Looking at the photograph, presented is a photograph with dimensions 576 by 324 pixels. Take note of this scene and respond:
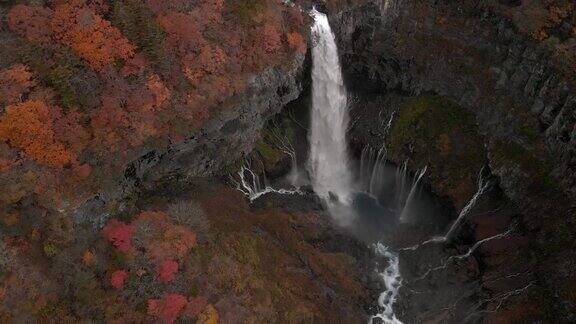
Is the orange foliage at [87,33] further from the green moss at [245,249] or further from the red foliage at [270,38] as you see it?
the green moss at [245,249]

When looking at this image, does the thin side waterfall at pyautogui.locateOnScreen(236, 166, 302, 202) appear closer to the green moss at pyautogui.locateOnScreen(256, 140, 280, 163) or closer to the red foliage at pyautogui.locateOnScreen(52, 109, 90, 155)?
the green moss at pyautogui.locateOnScreen(256, 140, 280, 163)

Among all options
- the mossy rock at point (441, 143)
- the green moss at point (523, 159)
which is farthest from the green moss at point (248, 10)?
the green moss at point (523, 159)

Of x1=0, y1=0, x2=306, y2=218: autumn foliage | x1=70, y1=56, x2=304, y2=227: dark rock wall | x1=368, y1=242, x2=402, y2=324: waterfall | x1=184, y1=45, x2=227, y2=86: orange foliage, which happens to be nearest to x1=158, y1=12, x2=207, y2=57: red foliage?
x1=0, y1=0, x2=306, y2=218: autumn foliage

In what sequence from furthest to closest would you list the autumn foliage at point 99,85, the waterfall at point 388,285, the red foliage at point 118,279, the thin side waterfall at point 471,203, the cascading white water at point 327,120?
the cascading white water at point 327,120, the thin side waterfall at point 471,203, the waterfall at point 388,285, the red foliage at point 118,279, the autumn foliage at point 99,85

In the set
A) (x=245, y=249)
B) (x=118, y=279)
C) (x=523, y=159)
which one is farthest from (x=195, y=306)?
(x=523, y=159)

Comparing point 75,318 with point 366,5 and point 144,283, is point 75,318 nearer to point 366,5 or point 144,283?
point 144,283

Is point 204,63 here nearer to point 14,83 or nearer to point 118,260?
point 14,83
